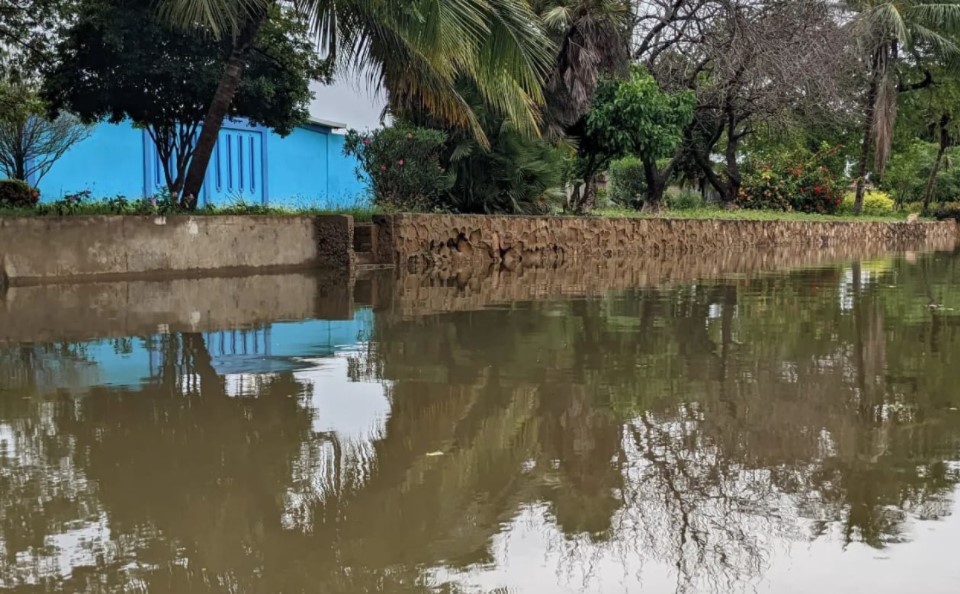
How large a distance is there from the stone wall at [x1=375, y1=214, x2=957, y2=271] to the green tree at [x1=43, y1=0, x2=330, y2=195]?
254cm

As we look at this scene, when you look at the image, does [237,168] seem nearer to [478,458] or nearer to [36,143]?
[36,143]

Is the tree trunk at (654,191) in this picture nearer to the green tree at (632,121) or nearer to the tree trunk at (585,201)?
the tree trunk at (585,201)

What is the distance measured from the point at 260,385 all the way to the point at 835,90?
2194 cm

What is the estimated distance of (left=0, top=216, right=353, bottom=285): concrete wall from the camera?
1002 centimetres

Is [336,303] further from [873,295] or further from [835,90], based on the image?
[835,90]

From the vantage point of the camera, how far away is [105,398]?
4316 mm

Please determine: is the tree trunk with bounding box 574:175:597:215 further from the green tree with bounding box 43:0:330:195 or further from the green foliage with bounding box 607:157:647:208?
the green foliage with bounding box 607:157:647:208

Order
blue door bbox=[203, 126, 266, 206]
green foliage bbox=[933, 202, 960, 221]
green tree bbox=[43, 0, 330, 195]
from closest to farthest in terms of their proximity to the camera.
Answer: green tree bbox=[43, 0, 330, 195] < blue door bbox=[203, 126, 266, 206] < green foliage bbox=[933, 202, 960, 221]

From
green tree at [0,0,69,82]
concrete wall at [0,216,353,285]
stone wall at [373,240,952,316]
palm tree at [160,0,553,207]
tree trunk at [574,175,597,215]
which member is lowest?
stone wall at [373,240,952,316]

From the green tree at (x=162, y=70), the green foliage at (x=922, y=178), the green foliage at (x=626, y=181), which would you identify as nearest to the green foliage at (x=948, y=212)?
the green foliage at (x=922, y=178)

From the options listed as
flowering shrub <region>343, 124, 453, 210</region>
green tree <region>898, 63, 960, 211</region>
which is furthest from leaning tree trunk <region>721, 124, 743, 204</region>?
flowering shrub <region>343, 124, 453, 210</region>

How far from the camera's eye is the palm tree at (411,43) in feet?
32.4

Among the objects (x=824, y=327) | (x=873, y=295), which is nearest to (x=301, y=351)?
(x=824, y=327)

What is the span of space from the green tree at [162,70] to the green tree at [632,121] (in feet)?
20.7
